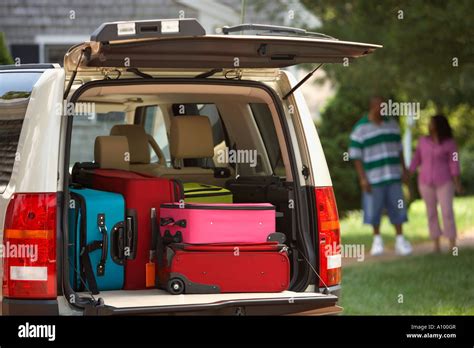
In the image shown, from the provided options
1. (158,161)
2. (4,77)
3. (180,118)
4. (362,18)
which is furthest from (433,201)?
(4,77)

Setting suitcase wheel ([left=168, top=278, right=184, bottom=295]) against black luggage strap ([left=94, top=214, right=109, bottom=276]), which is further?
black luggage strap ([left=94, top=214, right=109, bottom=276])

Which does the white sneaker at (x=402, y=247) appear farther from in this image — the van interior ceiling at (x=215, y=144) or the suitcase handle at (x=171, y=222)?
the suitcase handle at (x=171, y=222)

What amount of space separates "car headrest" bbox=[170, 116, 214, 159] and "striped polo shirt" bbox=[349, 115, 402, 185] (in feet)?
23.2

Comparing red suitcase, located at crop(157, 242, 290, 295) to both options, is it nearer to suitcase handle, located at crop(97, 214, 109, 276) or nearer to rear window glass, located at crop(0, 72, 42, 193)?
suitcase handle, located at crop(97, 214, 109, 276)

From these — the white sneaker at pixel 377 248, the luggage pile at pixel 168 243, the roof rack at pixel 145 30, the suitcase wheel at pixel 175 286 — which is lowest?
the white sneaker at pixel 377 248

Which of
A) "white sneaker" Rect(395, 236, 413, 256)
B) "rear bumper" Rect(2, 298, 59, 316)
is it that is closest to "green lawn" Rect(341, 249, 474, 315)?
"white sneaker" Rect(395, 236, 413, 256)

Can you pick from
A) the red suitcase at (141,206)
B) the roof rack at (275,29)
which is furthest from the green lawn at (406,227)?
the roof rack at (275,29)

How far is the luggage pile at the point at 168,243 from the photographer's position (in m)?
5.96

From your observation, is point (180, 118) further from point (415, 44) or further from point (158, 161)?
point (415, 44)

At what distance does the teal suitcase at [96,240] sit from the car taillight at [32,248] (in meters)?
0.43

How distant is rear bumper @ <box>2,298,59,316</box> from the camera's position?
552 cm

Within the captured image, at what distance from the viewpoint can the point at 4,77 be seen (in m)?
6.20

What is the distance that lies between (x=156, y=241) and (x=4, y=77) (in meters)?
1.21

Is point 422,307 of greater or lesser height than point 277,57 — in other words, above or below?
below
